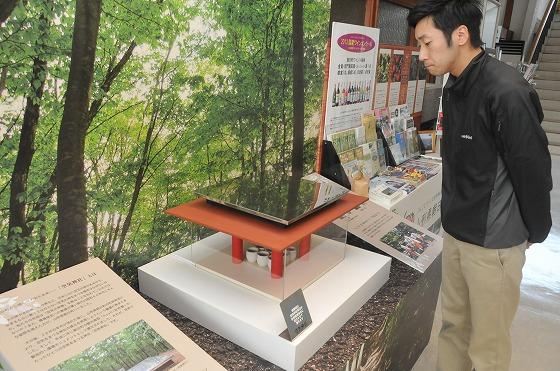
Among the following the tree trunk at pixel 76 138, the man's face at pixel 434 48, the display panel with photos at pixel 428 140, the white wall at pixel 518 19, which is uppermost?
the white wall at pixel 518 19

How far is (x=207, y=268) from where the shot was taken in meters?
1.48

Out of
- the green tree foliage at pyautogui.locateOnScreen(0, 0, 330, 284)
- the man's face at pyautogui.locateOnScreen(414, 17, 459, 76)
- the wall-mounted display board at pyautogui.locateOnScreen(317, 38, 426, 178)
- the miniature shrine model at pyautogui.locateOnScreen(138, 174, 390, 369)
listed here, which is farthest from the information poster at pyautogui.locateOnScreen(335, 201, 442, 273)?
the man's face at pyautogui.locateOnScreen(414, 17, 459, 76)

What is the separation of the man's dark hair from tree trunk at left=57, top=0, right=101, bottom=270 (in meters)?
1.06

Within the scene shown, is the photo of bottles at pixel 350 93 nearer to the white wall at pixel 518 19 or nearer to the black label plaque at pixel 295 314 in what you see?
the black label plaque at pixel 295 314

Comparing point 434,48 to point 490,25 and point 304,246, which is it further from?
point 490,25

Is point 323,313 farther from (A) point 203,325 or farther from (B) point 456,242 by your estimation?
(B) point 456,242

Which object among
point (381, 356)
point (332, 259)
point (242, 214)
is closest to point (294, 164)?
point (332, 259)

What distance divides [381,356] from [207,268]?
0.74 metres

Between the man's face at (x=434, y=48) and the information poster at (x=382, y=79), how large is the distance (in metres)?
1.17

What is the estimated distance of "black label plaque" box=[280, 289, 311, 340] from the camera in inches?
45.1

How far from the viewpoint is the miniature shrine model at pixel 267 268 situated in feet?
4.02

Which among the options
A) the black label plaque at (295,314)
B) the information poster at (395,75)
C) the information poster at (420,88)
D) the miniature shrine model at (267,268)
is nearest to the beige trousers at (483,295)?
the miniature shrine model at (267,268)

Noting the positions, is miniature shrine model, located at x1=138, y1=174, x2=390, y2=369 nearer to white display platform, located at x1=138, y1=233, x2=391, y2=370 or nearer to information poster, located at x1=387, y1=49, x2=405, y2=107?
white display platform, located at x1=138, y1=233, x2=391, y2=370

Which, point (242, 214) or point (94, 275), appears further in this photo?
point (242, 214)
